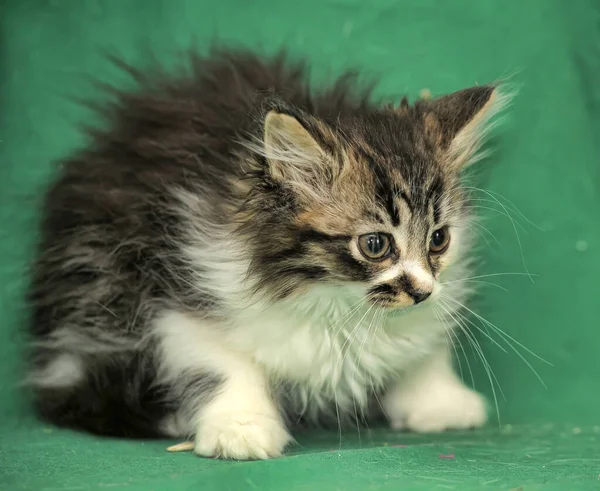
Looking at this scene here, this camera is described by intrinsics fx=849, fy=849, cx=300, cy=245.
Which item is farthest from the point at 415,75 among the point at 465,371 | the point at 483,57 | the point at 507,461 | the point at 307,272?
the point at 507,461

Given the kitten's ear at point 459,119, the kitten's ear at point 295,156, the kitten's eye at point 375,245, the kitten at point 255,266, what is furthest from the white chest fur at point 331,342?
the kitten's ear at point 459,119

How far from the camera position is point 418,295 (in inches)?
75.5

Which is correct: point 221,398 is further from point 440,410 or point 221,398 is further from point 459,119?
point 459,119

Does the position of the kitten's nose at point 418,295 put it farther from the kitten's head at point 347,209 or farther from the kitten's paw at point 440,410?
the kitten's paw at point 440,410

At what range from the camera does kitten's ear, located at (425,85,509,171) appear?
7.05 ft

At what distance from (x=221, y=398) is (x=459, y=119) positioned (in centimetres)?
92

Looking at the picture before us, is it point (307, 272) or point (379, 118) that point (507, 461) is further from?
point (379, 118)

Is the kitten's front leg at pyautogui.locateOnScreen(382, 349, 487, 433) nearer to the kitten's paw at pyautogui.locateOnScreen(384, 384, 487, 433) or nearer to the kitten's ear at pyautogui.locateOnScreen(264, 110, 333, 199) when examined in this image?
the kitten's paw at pyautogui.locateOnScreen(384, 384, 487, 433)

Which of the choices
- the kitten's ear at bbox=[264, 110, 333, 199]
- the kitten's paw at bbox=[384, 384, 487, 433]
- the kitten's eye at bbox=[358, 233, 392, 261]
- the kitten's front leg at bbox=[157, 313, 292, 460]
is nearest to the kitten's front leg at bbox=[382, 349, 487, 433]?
the kitten's paw at bbox=[384, 384, 487, 433]

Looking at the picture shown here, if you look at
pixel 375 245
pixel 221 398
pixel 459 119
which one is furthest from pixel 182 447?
pixel 459 119

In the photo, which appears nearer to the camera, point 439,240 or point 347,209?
point 347,209

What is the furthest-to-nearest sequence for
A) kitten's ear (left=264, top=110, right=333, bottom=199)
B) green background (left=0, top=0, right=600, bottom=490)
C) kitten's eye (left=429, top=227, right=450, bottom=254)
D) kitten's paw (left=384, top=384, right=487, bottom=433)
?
green background (left=0, top=0, right=600, bottom=490) < kitten's paw (left=384, top=384, right=487, bottom=433) < kitten's eye (left=429, top=227, right=450, bottom=254) < kitten's ear (left=264, top=110, right=333, bottom=199)

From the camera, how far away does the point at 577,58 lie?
287 cm

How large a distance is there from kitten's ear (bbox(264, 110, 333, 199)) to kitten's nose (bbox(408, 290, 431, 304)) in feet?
1.05
